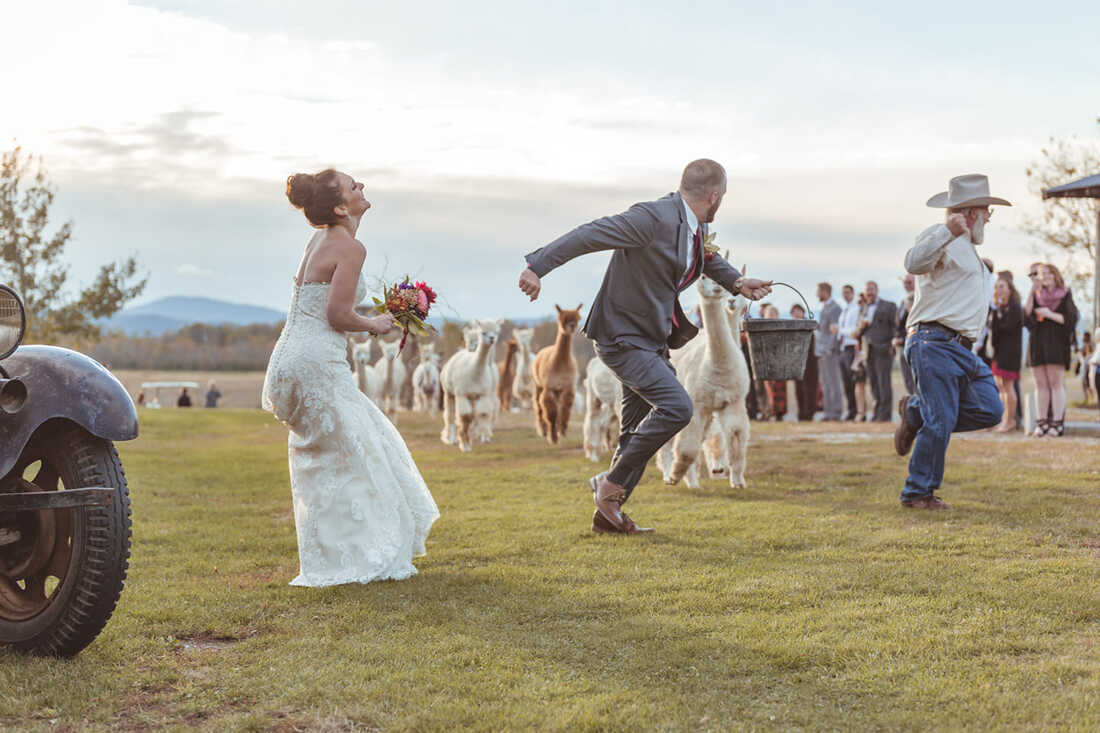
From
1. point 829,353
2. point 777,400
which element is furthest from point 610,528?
point 777,400

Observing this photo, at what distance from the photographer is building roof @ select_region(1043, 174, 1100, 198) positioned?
17.2m

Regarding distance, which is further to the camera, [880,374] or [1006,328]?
[880,374]

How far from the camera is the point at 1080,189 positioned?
688 inches

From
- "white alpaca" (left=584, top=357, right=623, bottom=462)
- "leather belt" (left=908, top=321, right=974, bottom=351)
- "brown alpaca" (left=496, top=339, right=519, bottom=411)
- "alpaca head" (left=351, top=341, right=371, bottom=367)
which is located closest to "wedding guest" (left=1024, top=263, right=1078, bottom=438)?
"white alpaca" (left=584, top=357, right=623, bottom=462)

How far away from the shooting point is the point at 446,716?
391 centimetres

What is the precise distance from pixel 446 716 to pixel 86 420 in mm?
1953

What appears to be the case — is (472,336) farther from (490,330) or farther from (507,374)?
(507,374)

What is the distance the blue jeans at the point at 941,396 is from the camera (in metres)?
8.16

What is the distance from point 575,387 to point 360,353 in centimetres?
629

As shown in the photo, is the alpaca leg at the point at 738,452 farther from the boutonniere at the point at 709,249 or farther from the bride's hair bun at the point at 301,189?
the bride's hair bun at the point at 301,189

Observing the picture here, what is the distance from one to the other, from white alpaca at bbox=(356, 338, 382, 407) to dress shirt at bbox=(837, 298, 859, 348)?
8.80 metres

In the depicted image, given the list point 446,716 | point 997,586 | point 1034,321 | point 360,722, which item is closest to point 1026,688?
point 997,586

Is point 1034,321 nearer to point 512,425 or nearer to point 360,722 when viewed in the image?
point 512,425

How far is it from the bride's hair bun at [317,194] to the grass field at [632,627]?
6.92 feet
